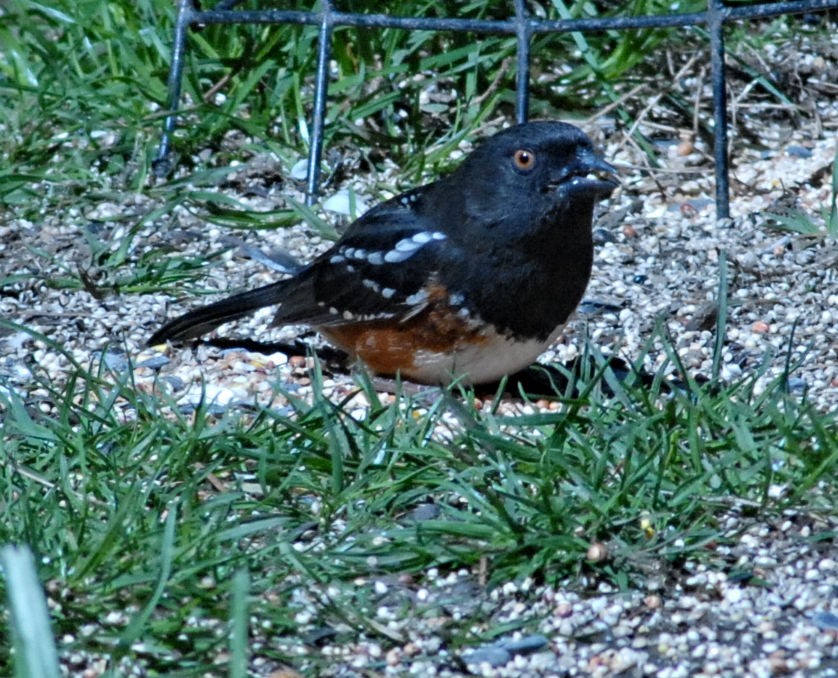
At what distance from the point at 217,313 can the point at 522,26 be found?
1.72 m

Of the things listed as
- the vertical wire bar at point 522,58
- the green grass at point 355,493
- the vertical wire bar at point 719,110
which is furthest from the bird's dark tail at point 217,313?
the vertical wire bar at point 719,110

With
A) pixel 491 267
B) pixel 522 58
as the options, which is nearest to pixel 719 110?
pixel 522 58

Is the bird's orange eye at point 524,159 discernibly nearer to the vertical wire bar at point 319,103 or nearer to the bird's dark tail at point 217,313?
the bird's dark tail at point 217,313

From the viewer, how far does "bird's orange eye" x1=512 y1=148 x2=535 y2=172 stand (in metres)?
4.21

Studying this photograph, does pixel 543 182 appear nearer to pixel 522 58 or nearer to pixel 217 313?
pixel 217 313

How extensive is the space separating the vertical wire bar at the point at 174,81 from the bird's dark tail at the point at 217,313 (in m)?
1.21

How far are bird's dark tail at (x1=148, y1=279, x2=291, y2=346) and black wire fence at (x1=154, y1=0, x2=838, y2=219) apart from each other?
38.8 inches

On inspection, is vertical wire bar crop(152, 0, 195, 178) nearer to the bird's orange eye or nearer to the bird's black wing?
the bird's black wing

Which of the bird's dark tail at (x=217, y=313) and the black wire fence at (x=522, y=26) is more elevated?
the black wire fence at (x=522, y=26)

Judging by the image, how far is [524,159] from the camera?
166 inches

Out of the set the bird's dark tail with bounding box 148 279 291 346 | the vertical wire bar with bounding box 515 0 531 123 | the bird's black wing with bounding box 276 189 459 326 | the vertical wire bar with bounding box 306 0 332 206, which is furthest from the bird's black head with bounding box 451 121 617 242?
the vertical wire bar with bounding box 306 0 332 206

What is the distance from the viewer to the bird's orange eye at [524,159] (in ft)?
13.8

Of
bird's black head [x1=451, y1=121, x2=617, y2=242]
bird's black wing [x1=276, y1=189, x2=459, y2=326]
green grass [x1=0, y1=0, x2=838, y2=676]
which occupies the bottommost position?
green grass [x1=0, y1=0, x2=838, y2=676]

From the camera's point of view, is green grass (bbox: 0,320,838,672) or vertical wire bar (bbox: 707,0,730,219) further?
vertical wire bar (bbox: 707,0,730,219)
